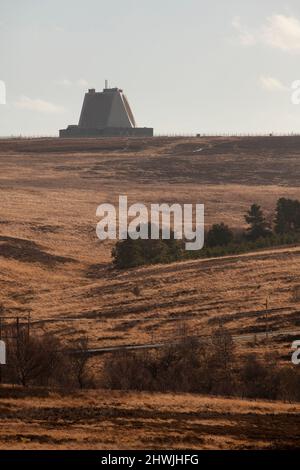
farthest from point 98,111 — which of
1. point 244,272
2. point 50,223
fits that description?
point 244,272

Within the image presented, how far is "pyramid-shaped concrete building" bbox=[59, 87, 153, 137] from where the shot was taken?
134m

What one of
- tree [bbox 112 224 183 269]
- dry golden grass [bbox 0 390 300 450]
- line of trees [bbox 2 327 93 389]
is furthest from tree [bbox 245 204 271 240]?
dry golden grass [bbox 0 390 300 450]

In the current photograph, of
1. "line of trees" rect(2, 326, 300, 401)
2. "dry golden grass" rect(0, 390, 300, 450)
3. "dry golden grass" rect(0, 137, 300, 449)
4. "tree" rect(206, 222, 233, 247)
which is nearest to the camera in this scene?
"dry golden grass" rect(0, 390, 300, 450)

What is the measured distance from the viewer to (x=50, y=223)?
67.4 metres

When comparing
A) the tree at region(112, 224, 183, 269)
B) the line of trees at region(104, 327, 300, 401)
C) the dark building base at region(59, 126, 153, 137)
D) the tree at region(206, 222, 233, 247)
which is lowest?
the line of trees at region(104, 327, 300, 401)

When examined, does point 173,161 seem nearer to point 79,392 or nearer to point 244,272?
point 244,272

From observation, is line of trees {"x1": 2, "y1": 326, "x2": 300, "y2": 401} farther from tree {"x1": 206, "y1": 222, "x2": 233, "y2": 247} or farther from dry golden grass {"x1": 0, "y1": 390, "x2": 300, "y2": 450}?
tree {"x1": 206, "y1": 222, "x2": 233, "y2": 247}

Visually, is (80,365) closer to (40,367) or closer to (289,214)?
(40,367)

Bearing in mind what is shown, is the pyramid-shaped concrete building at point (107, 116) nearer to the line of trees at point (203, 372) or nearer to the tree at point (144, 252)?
the tree at point (144, 252)

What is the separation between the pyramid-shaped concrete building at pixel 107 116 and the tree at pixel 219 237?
3034 inches

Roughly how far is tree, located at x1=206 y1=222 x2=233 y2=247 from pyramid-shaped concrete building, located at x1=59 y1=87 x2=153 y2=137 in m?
77.1

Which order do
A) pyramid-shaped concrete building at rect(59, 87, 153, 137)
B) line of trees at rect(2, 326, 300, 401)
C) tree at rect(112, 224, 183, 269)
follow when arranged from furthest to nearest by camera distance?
pyramid-shaped concrete building at rect(59, 87, 153, 137), tree at rect(112, 224, 183, 269), line of trees at rect(2, 326, 300, 401)

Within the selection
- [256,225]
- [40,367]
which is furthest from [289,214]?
[40,367]

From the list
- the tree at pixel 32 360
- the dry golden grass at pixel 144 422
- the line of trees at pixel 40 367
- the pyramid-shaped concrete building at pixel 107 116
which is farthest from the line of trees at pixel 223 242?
the pyramid-shaped concrete building at pixel 107 116
